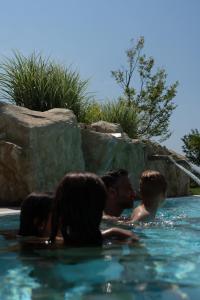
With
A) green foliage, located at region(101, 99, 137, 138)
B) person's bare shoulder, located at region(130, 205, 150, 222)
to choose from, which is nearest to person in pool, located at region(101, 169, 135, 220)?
person's bare shoulder, located at region(130, 205, 150, 222)

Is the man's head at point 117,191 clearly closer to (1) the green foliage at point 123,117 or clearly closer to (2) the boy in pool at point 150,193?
(2) the boy in pool at point 150,193

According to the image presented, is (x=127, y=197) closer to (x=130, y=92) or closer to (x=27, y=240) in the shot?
(x=27, y=240)

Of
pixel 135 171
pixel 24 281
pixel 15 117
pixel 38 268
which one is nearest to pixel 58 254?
pixel 38 268

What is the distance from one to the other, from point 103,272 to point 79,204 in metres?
0.42

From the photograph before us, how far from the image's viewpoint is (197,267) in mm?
3273

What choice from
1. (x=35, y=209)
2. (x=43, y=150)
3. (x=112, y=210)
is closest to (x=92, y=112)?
(x=43, y=150)

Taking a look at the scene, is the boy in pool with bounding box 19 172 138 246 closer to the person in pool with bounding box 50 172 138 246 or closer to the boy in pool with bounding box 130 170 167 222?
the person in pool with bounding box 50 172 138 246

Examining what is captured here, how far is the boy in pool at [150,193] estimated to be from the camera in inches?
198

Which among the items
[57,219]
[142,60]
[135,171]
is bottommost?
[57,219]

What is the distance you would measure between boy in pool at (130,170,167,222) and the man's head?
0.26 meters

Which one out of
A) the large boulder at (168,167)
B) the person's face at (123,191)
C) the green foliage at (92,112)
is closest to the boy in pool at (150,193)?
the person's face at (123,191)

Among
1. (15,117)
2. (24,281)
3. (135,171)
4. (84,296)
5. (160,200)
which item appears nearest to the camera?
(84,296)

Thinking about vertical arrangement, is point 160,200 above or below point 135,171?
below

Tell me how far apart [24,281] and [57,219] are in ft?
1.62
